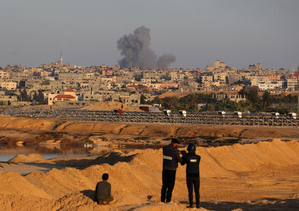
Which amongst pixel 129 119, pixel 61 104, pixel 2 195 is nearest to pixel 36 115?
pixel 129 119

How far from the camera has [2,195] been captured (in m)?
13.9

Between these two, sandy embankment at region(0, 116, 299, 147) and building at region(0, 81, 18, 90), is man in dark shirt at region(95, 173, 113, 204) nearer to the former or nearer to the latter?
sandy embankment at region(0, 116, 299, 147)

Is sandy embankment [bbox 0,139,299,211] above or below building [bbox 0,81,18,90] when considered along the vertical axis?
above

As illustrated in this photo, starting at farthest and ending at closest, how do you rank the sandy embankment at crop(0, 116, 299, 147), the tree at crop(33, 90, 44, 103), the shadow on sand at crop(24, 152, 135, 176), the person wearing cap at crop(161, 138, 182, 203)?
the tree at crop(33, 90, 44, 103) → the sandy embankment at crop(0, 116, 299, 147) → the shadow on sand at crop(24, 152, 135, 176) → the person wearing cap at crop(161, 138, 182, 203)

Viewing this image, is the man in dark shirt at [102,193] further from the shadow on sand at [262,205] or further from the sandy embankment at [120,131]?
the sandy embankment at [120,131]

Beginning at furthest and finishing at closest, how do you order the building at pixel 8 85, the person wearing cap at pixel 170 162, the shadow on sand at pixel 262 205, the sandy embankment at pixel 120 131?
the building at pixel 8 85
the sandy embankment at pixel 120 131
the shadow on sand at pixel 262 205
the person wearing cap at pixel 170 162

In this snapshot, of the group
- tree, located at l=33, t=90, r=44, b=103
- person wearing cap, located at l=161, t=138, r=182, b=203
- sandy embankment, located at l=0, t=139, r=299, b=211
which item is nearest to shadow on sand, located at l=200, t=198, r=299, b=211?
sandy embankment, located at l=0, t=139, r=299, b=211

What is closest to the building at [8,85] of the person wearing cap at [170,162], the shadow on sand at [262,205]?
the shadow on sand at [262,205]

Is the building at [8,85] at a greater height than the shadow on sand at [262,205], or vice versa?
the shadow on sand at [262,205]

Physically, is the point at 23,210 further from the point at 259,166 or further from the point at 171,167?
the point at 259,166

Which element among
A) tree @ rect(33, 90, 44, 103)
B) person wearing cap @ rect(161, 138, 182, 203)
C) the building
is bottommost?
tree @ rect(33, 90, 44, 103)

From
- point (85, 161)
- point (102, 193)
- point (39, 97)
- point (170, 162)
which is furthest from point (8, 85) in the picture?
point (102, 193)

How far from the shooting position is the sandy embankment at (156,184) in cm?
1352

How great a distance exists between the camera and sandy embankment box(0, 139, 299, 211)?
44.3ft
